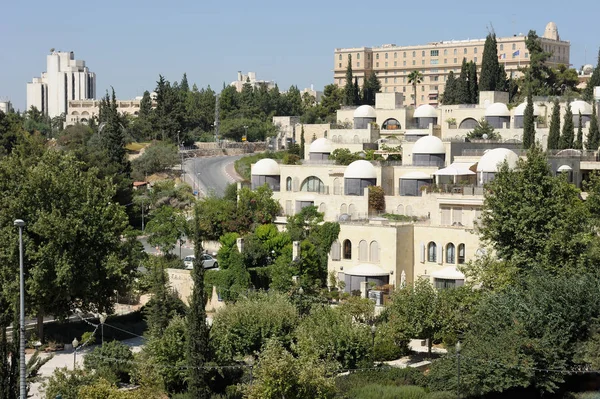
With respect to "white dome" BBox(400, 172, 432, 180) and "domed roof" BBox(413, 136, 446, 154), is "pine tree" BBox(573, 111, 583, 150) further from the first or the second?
"white dome" BBox(400, 172, 432, 180)

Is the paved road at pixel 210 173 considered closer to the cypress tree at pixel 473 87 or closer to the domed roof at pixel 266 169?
the domed roof at pixel 266 169

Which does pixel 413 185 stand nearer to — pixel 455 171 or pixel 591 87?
pixel 455 171

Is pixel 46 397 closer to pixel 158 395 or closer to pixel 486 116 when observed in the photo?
pixel 158 395

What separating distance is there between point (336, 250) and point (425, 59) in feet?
250

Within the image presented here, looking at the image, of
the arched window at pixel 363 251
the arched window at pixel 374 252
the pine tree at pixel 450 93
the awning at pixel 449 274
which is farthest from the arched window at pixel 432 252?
the pine tree at pixel 450 93

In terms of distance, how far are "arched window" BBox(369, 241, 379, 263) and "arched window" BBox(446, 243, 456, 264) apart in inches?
122

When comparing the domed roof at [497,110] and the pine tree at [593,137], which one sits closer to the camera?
the pine tree at [593,137]

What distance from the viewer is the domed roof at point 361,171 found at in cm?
5153

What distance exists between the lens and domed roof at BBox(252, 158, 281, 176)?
186ft

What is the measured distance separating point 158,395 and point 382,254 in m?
15.2

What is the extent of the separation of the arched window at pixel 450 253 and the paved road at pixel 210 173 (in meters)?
30.9

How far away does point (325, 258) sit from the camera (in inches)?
1845

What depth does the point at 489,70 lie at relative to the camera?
76250mm

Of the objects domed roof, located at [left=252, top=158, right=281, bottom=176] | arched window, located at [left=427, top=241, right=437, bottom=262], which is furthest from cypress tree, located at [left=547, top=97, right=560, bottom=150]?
domed roof, located at [left=252, top=158, right=281, bottom=176]
